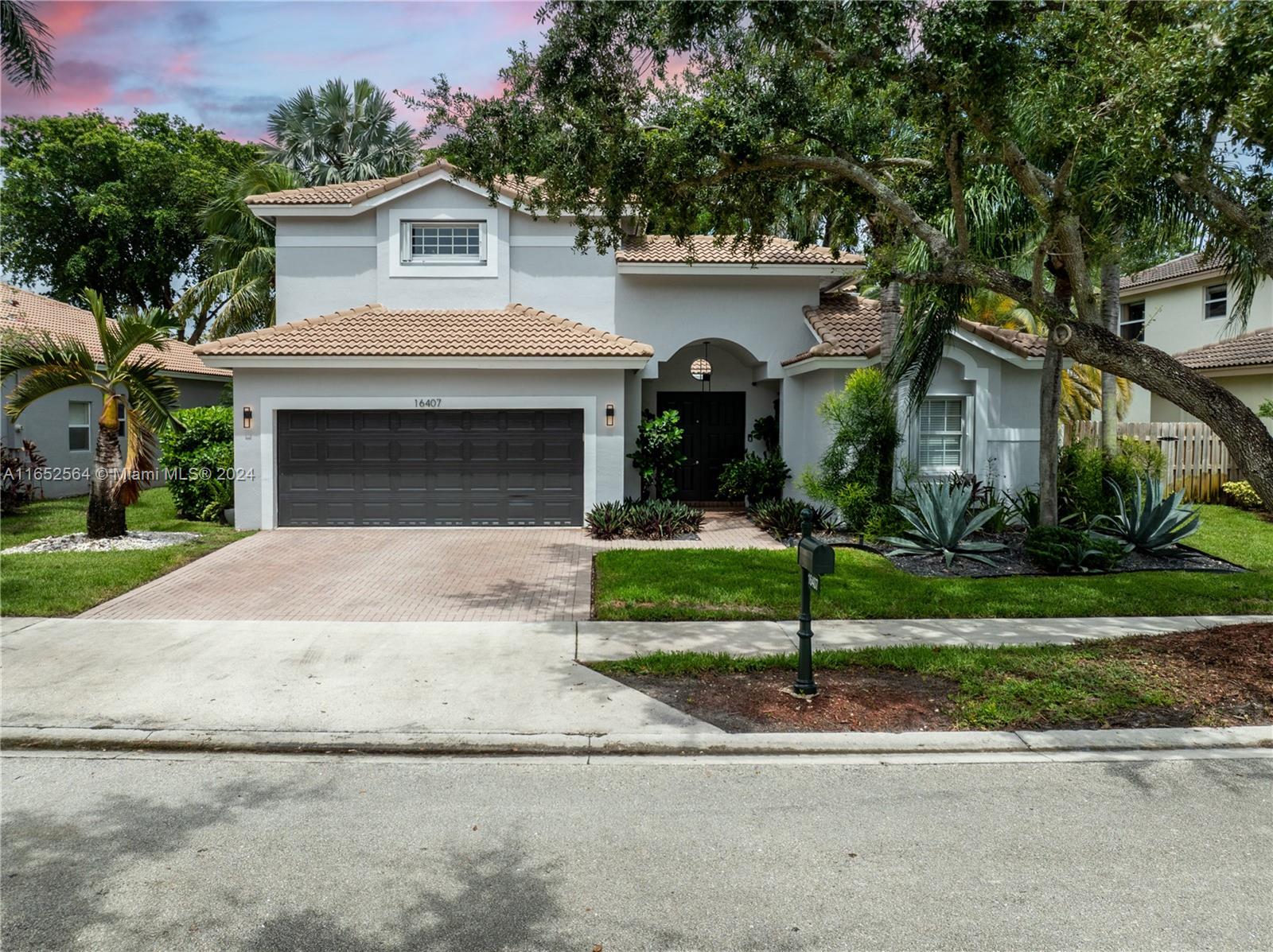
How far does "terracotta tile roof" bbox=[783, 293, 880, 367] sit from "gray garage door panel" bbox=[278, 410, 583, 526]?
4.79 meters

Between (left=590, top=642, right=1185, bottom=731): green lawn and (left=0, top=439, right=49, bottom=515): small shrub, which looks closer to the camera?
(left=590, top=642, right=1185, bottom=731): green lawn

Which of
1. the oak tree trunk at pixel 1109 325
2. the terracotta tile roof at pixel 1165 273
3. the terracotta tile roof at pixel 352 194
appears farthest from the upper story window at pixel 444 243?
the terracotta tile roof at pixel 1165 273

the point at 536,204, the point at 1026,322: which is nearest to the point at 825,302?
the point at 1026,322

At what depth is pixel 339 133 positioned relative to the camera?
2392 centimetres

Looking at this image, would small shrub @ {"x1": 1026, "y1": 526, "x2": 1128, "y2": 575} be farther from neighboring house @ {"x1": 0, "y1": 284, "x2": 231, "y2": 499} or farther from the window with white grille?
neighboring house @ {"x1": 0, "y1": 284, "x2": 231, "y2": 499}

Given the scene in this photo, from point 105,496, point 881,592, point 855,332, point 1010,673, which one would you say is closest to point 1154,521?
point 881,592

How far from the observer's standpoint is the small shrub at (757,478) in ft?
56.7

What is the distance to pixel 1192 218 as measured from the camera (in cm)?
1066

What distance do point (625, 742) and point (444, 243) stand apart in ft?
46.4

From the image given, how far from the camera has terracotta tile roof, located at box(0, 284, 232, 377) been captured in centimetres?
1953

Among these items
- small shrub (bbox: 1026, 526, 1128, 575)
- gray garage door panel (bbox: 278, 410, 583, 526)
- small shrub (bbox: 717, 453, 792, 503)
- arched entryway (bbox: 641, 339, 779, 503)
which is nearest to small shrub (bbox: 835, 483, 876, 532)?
small shrub (bbox: 1026, 526, 1128, 575)

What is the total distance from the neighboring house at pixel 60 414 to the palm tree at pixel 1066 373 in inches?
780

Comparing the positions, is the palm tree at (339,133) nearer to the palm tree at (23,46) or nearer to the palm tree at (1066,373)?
the palm tree at (23,46)

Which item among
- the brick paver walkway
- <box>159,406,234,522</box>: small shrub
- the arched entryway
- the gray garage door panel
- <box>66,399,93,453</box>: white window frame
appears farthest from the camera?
<box>66,399,93,453</box>: white window frame
